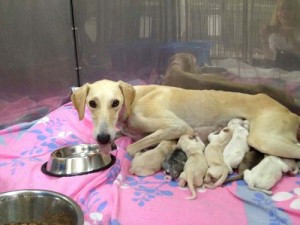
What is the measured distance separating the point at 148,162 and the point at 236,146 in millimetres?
494

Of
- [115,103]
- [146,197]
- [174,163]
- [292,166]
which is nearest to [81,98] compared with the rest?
[115,103]

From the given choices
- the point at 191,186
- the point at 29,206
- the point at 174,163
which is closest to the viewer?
the point at 29,206

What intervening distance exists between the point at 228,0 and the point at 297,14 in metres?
0.50

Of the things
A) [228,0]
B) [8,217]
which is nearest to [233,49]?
[228,0]

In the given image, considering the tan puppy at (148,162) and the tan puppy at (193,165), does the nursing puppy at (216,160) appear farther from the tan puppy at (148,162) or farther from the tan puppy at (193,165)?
the tan puppy at (148,162)

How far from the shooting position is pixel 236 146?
86.1 inches

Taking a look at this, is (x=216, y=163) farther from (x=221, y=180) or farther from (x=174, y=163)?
(x=174, y=163)

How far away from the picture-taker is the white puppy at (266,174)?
192 cm

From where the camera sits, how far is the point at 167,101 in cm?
264

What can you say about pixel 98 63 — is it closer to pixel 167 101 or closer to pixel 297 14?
pixel 167 101

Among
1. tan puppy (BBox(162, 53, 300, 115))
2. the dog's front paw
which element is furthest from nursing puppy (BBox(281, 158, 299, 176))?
the dog's front paw

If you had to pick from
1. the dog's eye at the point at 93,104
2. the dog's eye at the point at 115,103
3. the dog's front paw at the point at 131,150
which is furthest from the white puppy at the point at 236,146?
the dog's eye at the point at 93,104

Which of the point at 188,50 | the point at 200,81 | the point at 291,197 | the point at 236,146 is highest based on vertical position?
the point at 188,50

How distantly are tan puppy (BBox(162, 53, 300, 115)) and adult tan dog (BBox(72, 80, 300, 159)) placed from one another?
207 mm
